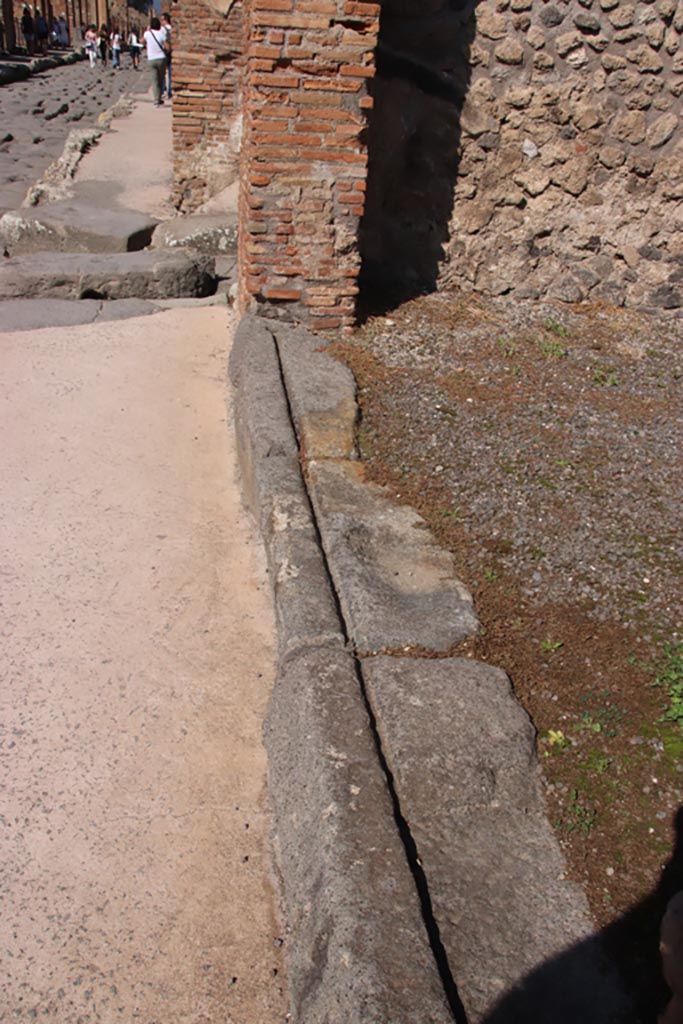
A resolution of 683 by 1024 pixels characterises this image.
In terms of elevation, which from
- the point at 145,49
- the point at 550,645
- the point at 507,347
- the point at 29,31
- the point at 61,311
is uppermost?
the point at 550,645

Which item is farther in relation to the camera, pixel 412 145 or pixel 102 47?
pixel 102 47

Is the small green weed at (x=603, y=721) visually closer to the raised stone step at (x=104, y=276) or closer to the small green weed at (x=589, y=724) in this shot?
the small green weed at (x=589, y=724)

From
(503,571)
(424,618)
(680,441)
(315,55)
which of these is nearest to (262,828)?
(424,618)

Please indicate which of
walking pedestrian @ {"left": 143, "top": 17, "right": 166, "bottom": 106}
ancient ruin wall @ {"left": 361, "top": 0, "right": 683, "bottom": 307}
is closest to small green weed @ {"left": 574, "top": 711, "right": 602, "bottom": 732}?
ancient ruin wall @ {"left": 361, "top": 0, "right": 683, "bottom": 307}

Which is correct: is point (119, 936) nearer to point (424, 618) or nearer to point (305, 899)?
point (305, 899)

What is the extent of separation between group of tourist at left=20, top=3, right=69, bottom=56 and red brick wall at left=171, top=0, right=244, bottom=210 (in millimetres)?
33908

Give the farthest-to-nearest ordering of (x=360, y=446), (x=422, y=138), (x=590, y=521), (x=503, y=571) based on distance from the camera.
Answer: (x=422, y=138), (x=360, y=446), (x=590, y=521), (x=503, y=571)

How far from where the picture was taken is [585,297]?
5750 mm

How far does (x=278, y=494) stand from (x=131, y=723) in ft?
3.64

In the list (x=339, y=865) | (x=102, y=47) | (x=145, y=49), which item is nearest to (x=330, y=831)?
(x=339, y=865)

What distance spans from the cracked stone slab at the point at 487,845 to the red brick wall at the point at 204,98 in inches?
315

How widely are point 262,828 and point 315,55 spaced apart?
3920 millimetres

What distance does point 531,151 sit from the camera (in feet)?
17.6

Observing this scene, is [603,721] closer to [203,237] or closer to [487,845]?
[487,845]
